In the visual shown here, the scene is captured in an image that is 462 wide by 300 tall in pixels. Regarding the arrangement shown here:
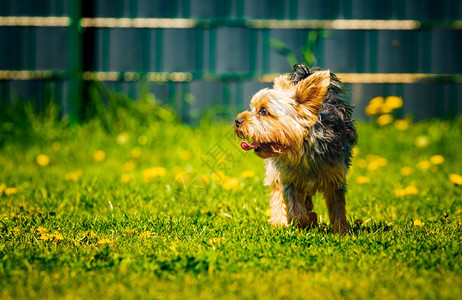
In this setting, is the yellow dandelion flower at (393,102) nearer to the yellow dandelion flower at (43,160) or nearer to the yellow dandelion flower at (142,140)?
the yellow dandelion flower at (142,140)

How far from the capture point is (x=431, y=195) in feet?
16.9

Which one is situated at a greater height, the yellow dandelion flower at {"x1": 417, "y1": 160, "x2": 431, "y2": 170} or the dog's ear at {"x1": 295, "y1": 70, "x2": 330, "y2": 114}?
the dog's ear at {"x1": 295, "y1": 70, "x2": 330, "y2": 114}

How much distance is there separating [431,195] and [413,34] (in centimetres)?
372

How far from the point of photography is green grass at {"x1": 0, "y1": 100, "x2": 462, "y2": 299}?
9.23ft

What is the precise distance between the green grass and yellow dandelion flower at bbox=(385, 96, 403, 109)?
541 millimetres

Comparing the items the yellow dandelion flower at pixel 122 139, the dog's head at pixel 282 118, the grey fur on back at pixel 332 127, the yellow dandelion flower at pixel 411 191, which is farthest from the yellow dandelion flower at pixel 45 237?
the yellow dandelion flower at pixel 122 139

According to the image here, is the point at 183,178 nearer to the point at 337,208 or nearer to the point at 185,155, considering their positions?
the point at 185,155

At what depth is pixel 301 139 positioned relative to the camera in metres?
3.74

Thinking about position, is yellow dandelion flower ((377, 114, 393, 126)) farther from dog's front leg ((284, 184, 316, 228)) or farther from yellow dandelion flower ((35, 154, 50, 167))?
yellow dandelion flower ((35, 154, 50, 167))

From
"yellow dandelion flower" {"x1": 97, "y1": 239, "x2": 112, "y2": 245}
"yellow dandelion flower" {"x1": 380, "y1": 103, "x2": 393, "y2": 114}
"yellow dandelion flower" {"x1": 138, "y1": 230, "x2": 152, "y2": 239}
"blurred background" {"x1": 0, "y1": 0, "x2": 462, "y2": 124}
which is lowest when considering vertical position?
"yellow dandelion flower" {"x1": 138, "y1": 230, "x2": 152, "y2": 239}

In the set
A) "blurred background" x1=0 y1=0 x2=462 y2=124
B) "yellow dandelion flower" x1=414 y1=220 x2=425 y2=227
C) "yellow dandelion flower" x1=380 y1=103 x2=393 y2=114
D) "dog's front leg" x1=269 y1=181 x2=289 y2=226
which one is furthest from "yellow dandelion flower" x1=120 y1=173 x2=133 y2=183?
"yellow dandelion flower" x1=380 y1=103 x2=393 y2=114

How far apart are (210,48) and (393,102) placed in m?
2.64

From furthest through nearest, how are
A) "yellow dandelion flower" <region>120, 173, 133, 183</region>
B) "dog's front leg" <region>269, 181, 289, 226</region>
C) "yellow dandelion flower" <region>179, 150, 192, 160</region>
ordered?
"yellow dandelion flower" <region>179, 150, 192, 160</region>
"yellow dandelion flower" <region>120, 173, 133, 183</region>
"dog's front leg" <region>269, 181, 289, 226</region>

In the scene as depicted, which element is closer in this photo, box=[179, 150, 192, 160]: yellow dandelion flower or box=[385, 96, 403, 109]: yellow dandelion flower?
box=[179, 150, 192, 160]: yellow dandelion flower
